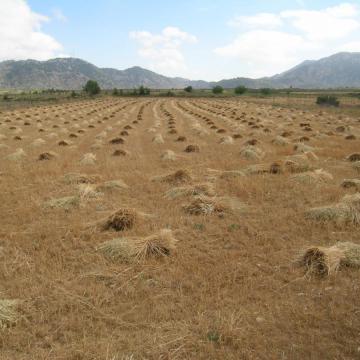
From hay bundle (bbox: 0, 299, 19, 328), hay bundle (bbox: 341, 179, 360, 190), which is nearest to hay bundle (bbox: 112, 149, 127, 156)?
hay bundle (bbox: 341, 179, 360, 190)

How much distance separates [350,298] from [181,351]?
2.66m

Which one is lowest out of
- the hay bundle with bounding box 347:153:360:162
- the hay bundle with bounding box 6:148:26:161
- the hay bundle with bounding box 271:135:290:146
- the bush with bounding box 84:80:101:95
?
the hay bundle with bounding box 271:135:290:146

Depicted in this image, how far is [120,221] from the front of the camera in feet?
28.4

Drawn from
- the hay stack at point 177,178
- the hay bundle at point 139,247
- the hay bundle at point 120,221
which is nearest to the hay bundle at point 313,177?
the hay stack at point 177,178

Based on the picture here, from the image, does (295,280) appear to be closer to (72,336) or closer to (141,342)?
(141,342)

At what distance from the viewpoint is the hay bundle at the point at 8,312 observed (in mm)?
5312

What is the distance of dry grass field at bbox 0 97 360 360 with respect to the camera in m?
4.94

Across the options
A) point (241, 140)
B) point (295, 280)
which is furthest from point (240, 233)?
point (241, 140)

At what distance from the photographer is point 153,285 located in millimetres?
6312

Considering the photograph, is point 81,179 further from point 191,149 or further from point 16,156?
point 191,149

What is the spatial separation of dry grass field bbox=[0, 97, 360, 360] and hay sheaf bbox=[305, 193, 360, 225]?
0.10 feet

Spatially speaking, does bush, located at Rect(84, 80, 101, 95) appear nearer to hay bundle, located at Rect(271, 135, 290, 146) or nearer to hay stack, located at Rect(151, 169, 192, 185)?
hay bundle, located at Rect(271, 135, 290, 146)

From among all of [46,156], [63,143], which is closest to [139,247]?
[46,156]

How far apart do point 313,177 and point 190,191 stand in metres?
3.83
